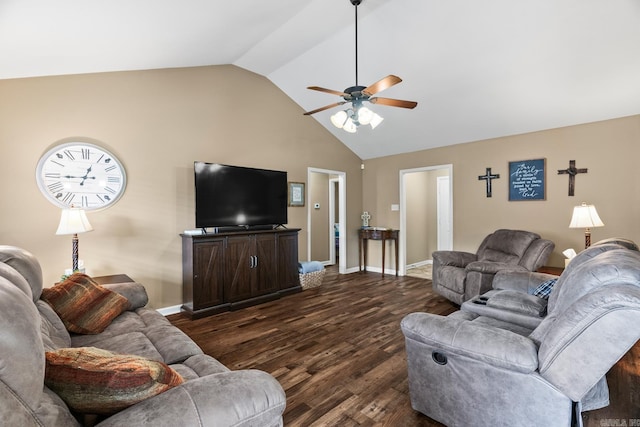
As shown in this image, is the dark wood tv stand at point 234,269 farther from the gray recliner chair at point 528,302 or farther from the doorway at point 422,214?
the gray recliner chair at point 528,302

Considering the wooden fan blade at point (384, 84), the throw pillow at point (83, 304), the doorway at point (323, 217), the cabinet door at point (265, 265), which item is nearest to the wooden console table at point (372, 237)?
the doorway at point (323, 217)

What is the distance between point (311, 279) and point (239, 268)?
134 cm

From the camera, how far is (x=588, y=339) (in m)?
1.24

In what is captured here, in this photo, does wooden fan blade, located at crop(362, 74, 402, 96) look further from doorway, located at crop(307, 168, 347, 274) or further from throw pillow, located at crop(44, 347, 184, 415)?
doorway, located at crop(307, 168, 347, 274)

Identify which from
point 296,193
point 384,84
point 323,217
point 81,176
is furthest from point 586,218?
point 81,176

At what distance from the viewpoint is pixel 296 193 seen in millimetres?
5207

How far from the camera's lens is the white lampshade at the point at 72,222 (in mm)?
→ 2699

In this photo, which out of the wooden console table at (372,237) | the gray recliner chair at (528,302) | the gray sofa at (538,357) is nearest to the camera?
the gray sofa at (538,357)

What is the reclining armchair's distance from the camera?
3.58 metres

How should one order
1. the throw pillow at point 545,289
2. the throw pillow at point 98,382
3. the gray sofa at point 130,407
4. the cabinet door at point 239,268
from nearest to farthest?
the gray sofa at point 130,407 < the throw pillow at point 98,382 < the throw pillow at point 545,289 < the cabinet door at point 239,268

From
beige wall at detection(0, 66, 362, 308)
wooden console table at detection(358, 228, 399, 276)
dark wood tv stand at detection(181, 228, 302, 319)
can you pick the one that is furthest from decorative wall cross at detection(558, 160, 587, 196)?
beige wall at detection(0, 66, 362, 308)

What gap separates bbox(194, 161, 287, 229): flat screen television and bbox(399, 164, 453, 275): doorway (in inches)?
101

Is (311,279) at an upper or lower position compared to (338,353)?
upper

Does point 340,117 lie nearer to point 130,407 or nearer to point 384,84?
point 384,84
